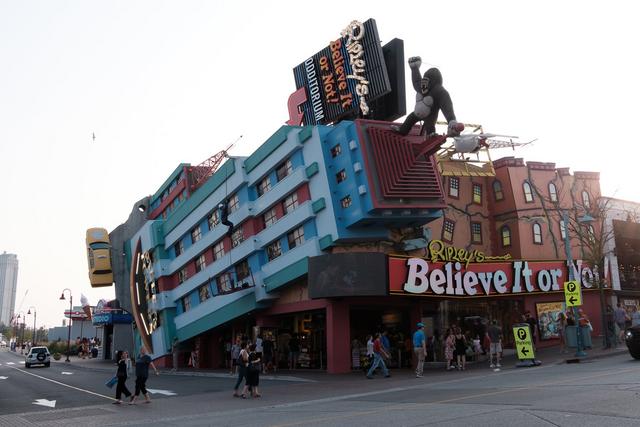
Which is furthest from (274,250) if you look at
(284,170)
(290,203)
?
(284,170)

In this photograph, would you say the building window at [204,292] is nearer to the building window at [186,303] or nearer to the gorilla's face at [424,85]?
the building window at [186,303]

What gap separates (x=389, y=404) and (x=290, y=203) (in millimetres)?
19169

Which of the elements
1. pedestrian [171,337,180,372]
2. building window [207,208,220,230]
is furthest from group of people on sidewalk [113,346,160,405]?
Answer: pedestrian [171,337,180,372]

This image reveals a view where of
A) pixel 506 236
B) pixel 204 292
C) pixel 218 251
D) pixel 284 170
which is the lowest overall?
pixel 204 292

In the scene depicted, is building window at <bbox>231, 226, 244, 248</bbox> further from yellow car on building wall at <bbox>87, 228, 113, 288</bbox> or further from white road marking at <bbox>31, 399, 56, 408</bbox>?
yellow car on building wall at <bbox>87, 228, 113, 288</bbox>

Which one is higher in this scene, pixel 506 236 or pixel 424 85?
pixel 424 85

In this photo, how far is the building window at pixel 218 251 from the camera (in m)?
39.0

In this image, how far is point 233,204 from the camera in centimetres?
3722

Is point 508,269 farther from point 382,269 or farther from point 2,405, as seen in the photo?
point 2,405

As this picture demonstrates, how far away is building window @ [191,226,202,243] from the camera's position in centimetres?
4222

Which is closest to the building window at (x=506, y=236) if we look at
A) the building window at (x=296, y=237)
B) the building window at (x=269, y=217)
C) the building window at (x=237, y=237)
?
the building window at (x=296, y=237)

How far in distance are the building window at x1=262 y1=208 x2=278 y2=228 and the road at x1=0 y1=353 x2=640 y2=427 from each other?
1208 centimetres

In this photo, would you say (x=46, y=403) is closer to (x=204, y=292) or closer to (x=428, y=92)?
(x=428, y=92)

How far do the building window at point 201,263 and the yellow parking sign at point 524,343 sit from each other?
24192 millimetres
